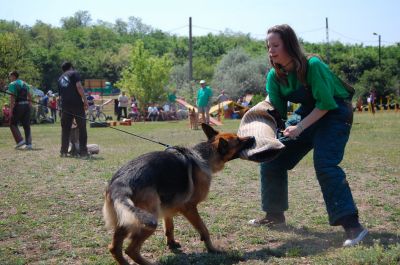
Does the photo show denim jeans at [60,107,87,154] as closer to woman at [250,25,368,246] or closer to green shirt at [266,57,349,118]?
woman at [250,25,368,246]

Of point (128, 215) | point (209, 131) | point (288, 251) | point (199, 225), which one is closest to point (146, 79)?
point (209, 131)

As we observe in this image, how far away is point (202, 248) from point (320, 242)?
118cm

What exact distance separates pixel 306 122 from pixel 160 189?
1.56 meters

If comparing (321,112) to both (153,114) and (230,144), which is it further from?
(153,114)

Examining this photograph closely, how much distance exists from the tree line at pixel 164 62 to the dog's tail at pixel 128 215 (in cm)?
3294

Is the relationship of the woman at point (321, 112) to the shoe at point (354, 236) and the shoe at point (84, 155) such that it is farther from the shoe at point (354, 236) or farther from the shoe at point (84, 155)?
the shoe at point (84, 155)

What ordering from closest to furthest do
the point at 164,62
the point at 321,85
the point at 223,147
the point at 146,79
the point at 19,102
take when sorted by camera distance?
the point at 321,85 < the point at 223,147 < the point at 19,102 < the point at 146,79 < the point at 164,62

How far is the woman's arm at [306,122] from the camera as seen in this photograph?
4777 mm

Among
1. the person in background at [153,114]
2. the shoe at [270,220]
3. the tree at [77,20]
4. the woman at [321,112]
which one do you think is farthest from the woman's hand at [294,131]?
the tree at [77,20]

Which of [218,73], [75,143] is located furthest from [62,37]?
[75,143]

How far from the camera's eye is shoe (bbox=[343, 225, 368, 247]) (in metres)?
4.69

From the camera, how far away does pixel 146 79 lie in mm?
37219

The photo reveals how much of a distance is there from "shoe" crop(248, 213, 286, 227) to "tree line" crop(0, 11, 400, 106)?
1228 inches

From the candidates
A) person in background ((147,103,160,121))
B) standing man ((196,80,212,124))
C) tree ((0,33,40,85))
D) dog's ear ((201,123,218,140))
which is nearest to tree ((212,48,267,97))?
person in background ((147,103,160,121))
